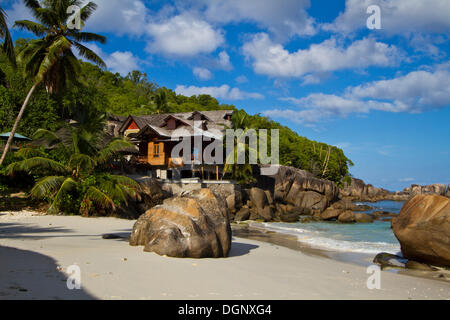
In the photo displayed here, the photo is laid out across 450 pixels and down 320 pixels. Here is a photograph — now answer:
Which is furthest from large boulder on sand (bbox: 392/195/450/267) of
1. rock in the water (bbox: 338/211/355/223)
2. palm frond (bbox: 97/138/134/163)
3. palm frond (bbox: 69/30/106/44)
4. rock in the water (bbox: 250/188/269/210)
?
rock in the water (bbox: 250/188/269/210)

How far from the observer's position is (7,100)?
26203 millimetres

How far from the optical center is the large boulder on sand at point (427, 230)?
10.7 m

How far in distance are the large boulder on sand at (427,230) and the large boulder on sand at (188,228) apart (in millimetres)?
Result: 6479

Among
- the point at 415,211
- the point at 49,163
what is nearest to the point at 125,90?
the point at 49,163

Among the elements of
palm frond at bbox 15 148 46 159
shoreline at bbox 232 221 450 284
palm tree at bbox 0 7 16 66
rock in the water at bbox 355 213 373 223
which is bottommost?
rock in the water at bbox 355 213 373 223

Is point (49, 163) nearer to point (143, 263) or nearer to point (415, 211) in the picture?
A: point (143, 263)

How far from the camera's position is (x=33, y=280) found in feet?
16.9

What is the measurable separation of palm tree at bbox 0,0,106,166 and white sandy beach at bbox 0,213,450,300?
8.64m

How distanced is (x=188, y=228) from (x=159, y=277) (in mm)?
2291

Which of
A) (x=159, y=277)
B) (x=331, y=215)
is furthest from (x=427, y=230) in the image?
(x=331, y=215)

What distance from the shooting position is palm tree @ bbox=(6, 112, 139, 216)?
1734 cm

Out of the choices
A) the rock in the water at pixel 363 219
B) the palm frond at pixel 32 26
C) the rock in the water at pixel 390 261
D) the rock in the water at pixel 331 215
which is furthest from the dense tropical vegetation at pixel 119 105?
Answer: the rock in the water at pixel 390 261

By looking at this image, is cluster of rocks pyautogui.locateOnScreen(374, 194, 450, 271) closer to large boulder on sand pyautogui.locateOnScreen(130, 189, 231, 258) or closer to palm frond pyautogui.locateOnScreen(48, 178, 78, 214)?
large boulder on sand pyautogui.locateOnScreen(130, 189, 231, 258)

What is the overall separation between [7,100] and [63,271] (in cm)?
2548
